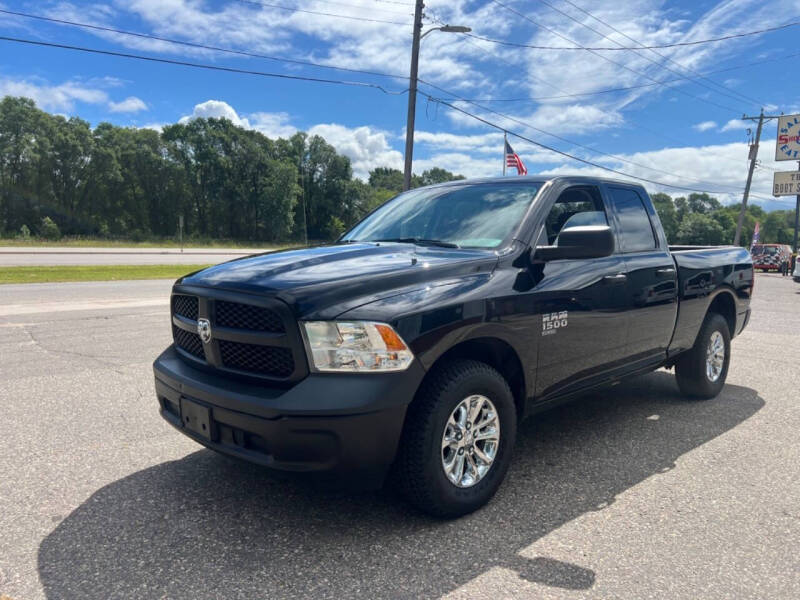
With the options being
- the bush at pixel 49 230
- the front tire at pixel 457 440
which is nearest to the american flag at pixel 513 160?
the front tire at pixel 457 440

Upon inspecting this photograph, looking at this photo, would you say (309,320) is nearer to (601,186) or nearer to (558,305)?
(558,305)

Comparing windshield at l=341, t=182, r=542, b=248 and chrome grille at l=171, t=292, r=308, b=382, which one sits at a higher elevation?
windshield at l=341, t=182, r=542, b=248

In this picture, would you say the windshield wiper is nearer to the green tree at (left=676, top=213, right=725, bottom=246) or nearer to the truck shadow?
the truck shadow

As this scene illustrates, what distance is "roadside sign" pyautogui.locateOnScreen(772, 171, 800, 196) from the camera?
48.8 metres

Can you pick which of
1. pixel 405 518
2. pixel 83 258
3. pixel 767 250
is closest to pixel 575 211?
pixel 405 518

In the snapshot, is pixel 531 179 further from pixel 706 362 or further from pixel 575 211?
pixel 706 362

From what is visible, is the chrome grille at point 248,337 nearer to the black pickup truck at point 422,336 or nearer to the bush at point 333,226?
the black pickup truck at point 422,336

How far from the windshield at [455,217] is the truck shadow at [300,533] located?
4.91 feet

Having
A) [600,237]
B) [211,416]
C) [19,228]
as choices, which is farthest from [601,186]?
[19,228]

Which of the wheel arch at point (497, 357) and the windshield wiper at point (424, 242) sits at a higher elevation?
the windshield wiper at point (424, 242)

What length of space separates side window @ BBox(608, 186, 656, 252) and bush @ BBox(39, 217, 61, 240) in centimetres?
5901

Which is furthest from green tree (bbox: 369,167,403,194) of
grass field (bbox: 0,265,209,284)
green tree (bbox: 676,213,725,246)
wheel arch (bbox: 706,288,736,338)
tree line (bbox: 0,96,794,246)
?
wheel arch (bbox: 706,288,736,338)

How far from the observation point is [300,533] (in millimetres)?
2770

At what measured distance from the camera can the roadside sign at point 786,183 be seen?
48844 millimetres
